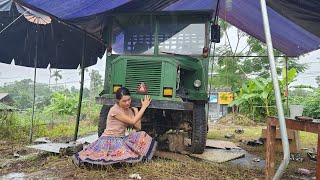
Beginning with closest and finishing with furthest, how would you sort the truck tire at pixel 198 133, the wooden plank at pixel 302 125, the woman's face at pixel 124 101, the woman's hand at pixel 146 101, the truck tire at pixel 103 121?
1. the wooden plank at pixel 302 125
2. the woman's face at pixel 124 101
3. the woman's hand at pixel 146 101
4. the truck tire at pixel 198 133
5. the truck tire at pixel 103 121

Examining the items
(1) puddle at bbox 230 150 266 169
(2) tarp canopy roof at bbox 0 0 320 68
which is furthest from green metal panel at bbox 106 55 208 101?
(1) puddle at bbox 230 150 266 169

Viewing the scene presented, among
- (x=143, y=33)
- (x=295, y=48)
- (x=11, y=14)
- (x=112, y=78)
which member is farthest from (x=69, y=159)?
(x=295, y=48)

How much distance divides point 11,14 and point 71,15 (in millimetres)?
2071

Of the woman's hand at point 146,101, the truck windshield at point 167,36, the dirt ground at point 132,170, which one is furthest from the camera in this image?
the truck windshield at point 167,36

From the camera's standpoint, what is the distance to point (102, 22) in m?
7.71

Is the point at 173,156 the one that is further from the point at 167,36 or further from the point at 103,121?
the point at 167,36

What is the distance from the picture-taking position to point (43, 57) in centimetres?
1097

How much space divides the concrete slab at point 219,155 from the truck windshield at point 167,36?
179 centimetres

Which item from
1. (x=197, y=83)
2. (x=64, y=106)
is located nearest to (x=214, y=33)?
(x=197, y=83)

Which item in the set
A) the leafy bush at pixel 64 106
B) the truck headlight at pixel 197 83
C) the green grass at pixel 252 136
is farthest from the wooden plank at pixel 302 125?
the leafy bush at pixel 64 106

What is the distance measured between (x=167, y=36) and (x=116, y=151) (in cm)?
257

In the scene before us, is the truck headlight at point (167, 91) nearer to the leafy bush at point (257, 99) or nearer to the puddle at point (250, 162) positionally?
the puddle at point (250, 162)

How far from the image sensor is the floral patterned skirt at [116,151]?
482 centimetres

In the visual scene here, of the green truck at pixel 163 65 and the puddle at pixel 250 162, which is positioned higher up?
the green truck at pixel 163 65
